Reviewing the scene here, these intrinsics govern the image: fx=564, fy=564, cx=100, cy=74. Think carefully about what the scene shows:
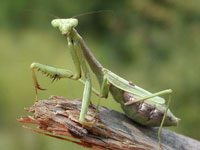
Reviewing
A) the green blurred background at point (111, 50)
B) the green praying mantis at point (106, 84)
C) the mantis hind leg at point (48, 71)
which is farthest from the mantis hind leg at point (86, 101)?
the green blurred background at point (111, 50)

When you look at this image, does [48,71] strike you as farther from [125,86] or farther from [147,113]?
A: [147,113]

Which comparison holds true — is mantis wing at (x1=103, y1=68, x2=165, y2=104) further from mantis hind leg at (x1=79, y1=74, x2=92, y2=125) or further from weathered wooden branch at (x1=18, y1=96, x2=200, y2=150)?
weathered wooden branch at (x1=18, y1=96, x2=200, y2=150)

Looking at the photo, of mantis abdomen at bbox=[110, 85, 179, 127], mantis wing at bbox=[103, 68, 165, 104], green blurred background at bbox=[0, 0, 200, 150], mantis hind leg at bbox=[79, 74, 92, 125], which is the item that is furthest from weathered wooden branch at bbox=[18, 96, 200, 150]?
green blurred background at bbox=[0, 0, 200, 150]

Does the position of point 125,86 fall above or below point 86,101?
above

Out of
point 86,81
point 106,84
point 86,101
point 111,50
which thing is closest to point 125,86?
point 106,84

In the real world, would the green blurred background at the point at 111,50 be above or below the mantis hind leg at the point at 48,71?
above

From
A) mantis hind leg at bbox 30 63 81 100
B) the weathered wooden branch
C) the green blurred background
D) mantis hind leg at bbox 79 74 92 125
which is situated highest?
the green blurred background

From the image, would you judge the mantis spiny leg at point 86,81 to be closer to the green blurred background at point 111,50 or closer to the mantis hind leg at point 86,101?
the mantis hind leg at point 86,101
